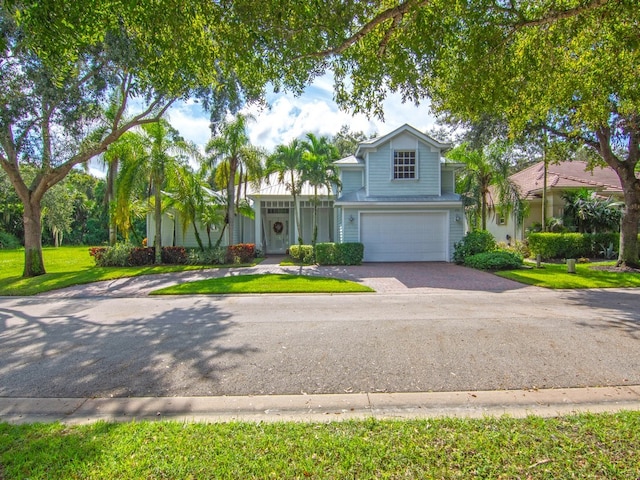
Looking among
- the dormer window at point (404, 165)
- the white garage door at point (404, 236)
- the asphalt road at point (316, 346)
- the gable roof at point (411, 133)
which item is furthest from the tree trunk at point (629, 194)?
the dormer window at point (404, 165)

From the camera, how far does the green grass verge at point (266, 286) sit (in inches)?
392

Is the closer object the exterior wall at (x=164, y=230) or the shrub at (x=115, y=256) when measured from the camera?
the shrub at (x=115, y=256)

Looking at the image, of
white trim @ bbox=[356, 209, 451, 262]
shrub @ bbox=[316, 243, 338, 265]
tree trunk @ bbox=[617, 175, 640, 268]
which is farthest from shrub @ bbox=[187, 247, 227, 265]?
tree trunk @ bbox=[617, 175, 640, 268]

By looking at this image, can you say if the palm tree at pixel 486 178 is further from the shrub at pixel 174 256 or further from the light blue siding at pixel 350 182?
the shrub at pixel 174 256

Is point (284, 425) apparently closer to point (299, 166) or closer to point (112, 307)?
point (112, 307)

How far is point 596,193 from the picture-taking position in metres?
20.3

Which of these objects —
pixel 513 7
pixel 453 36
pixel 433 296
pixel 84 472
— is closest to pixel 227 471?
pixel 84 472

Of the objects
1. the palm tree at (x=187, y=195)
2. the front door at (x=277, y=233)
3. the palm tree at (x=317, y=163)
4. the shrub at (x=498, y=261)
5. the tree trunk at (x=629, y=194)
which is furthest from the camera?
the front door at (x=277, y=233)

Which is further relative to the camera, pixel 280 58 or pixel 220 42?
Answer: pixel 280 58

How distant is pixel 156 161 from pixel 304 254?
7547mm

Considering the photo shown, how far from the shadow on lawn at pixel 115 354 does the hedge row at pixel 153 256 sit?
27.8ft

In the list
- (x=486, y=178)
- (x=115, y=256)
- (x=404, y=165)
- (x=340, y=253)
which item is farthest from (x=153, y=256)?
(x=486, y=178)

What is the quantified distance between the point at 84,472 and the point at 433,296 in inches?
323

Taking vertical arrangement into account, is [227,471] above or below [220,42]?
below
